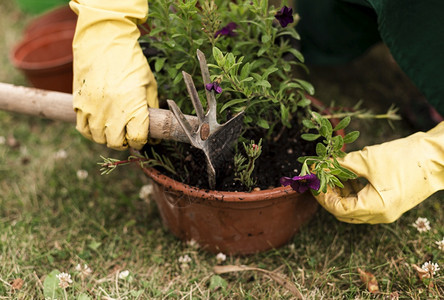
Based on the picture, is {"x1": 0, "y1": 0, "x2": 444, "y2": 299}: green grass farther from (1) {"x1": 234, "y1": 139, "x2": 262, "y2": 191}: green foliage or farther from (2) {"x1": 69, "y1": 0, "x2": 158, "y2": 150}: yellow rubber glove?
(2) {"x1": 69, "y1": 0, "x2": 158, "y2": 150}: yellow rubber glove

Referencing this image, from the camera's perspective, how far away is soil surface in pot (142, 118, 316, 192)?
1.58m

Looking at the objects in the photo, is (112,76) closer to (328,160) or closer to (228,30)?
(228,30)

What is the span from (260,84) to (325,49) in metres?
1.13

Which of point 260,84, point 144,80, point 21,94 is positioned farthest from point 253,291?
point 21,94

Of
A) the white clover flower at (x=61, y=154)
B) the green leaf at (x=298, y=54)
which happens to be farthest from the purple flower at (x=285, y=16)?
the white clover flower at (x=61, y=154)

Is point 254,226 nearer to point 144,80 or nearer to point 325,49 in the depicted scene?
point 144,80

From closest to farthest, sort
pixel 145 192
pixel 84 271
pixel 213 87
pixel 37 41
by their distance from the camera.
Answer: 1. pixel 213 87
2. pixel 84 271
3. pixel 145 192
4. pixel 37 41

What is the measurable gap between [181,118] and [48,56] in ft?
6.27

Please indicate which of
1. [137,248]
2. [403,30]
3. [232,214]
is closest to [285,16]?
[403,30]

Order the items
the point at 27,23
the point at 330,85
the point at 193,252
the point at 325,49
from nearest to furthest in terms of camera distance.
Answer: the point at 193,252 < the point at 325,49 < the point at 330,85 < the point at 27,23

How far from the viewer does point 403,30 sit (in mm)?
1672

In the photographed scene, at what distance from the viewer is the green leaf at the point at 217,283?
1611 mm

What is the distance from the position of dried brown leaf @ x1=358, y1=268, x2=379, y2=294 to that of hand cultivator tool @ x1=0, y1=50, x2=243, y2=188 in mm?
654

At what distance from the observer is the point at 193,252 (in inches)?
68.1
